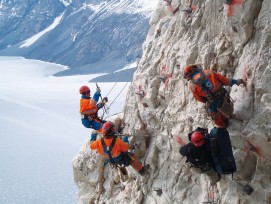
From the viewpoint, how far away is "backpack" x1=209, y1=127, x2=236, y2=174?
433cm

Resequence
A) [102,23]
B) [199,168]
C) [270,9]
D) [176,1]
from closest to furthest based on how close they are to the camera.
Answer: [270,9]
[199,168]
[176,1]
[102,23]

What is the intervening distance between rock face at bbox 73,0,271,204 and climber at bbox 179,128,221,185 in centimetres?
35

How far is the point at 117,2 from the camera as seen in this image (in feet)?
321

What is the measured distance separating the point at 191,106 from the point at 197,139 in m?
1.17

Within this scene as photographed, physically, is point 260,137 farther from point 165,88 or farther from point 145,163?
point 145,163

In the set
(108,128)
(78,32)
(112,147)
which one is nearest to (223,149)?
(108,128)

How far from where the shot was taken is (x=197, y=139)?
4.40 metres

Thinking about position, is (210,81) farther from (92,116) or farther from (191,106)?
(92,116)

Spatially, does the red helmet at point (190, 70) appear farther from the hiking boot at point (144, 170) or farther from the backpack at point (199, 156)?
the hiking boot at point (144, 170)

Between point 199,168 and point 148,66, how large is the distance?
273 centimetres

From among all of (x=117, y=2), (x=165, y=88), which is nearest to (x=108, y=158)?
(x=165, y=88)

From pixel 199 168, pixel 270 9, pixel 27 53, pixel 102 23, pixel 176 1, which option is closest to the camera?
pixel 270 9

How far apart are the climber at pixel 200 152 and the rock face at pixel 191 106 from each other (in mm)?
348

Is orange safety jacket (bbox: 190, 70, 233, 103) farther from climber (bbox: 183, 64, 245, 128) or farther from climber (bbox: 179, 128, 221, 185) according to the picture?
climber (bbox: 179, 128, 221, 185)
